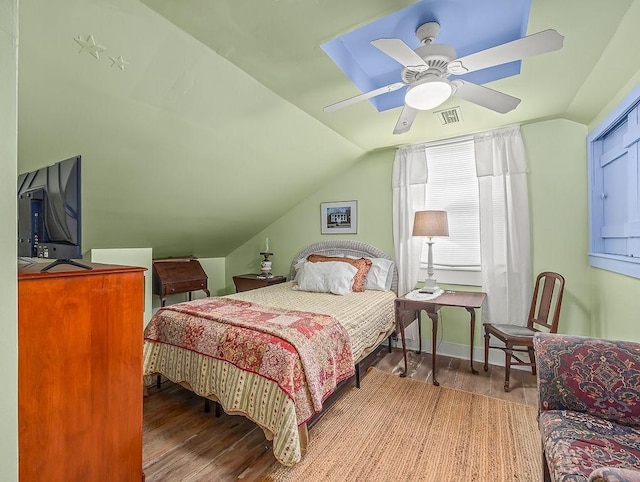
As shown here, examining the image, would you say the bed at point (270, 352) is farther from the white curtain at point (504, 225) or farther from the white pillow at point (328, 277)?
the white curtain at point (504, 225)

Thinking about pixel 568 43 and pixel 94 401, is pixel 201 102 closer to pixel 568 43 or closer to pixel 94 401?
pixel 94 401

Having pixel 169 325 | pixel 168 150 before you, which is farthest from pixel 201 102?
pixel 169 325

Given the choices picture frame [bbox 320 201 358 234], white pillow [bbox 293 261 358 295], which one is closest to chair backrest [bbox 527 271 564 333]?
white pillow [bbox 293 261 358 295]

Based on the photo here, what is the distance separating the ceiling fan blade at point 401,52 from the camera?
4.57 ft

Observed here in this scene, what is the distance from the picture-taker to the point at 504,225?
3.04 m

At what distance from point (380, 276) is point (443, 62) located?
91.2 inches

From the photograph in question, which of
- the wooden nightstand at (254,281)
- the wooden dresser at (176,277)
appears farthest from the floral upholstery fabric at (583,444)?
the wooden dresser at (176,277)

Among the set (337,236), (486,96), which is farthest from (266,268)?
(486,96)

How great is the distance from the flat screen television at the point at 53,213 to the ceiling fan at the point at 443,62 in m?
1.48

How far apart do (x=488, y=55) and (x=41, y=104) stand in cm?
240

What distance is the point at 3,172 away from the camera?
88cm

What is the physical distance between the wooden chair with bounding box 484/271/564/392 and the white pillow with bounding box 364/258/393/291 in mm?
1090

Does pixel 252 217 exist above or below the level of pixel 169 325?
above

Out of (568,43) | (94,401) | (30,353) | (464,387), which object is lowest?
(464,387)
